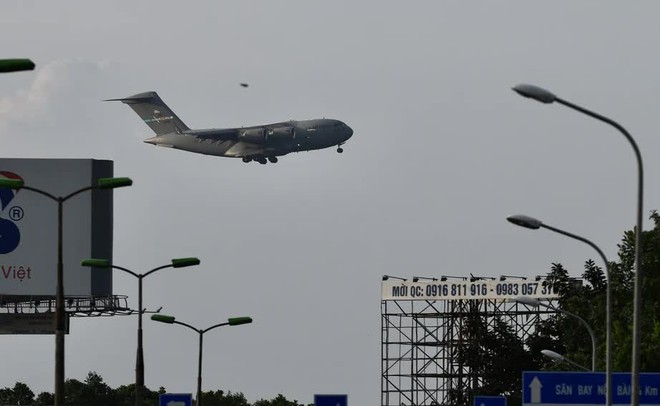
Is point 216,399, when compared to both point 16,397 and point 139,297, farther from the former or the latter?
point 139,297

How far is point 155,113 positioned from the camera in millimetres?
151125

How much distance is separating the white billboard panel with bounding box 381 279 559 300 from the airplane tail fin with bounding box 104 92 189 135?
24635 mm

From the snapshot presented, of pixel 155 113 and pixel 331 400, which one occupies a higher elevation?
pixel 155 113

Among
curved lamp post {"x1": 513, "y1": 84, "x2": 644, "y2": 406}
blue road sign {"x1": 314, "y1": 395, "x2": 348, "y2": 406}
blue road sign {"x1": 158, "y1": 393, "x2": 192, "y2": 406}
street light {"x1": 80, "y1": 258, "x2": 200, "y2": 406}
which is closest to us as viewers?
curved lamp post {"x1": 513, "y1": 84, "x2": 644, "y2": 406}

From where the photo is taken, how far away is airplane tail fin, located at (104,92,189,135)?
484ft

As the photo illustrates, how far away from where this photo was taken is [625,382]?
182ft

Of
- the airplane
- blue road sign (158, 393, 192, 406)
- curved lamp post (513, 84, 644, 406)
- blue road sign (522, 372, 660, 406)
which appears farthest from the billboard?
curved lamp post (513, 84, 644, 406)

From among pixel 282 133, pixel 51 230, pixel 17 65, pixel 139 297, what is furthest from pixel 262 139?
pixel 17 65

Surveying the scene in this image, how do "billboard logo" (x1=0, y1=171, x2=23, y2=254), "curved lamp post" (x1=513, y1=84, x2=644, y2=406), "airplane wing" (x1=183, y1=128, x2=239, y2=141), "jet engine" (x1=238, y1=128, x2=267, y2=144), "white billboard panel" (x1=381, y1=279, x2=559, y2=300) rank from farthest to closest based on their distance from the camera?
"airplane wing" (x1=183, y1=128, x2=239, y2=141), "jet engine" (x1=238, y1=128, x2=267, y2=144), "white billboard panel" (x1=381, y1=279, x2=559, y2=300), "billboard logo" (x1=0, y1=171, x2=23, y2=254), "curved lamp post" (x1=513, y1=84, x2=644, y2=406)

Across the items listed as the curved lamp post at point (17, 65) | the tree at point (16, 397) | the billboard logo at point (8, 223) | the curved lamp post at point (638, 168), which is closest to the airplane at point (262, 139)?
the billboard logo at point (8, 223)

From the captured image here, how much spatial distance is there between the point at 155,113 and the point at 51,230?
36242 mm

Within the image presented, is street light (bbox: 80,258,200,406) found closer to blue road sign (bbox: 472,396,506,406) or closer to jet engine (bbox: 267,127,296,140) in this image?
blue road sign (bbox: 472,396,506,406)

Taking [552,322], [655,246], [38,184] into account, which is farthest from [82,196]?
[655,246]

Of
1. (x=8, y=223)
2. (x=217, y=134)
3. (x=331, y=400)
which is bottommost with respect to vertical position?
(x=331, y=400)
